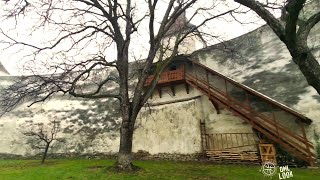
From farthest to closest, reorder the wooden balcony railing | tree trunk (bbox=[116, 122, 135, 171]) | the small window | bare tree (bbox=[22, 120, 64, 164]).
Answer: bare tree (bbox=[22, 120, 64, 164])
the small window
the wooden balcony railing
tree trunk (bbox=[116, 122, 135, 171])

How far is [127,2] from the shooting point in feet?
37.3

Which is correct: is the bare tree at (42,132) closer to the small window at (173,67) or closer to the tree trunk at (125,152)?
the small window at (173,67)

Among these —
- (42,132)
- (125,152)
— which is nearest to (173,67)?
(125,152)

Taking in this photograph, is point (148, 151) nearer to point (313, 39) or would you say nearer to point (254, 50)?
point (254, 50)

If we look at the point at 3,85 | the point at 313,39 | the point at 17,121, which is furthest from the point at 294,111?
the point at 3,85

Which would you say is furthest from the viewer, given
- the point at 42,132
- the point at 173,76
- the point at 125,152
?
the point at 42,132

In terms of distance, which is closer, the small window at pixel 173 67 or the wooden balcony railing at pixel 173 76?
the wooden balcony railing at pixel 173 76

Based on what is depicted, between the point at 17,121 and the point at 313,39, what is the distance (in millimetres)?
17945

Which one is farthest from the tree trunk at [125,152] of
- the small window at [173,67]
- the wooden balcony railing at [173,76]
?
the small window at [173,67]

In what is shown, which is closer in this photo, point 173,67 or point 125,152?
point 125,152

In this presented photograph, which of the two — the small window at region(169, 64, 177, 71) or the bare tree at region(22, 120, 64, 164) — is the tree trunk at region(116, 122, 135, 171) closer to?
the small window at region(169, 64, 177, 71)

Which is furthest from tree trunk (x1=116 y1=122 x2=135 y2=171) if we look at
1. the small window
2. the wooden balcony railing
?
the small window

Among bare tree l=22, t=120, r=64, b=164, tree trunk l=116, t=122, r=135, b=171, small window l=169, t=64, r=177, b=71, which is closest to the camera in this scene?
tree trunk l=116, t=122, r=135, b=171

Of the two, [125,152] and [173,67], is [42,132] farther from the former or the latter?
[125,152]
